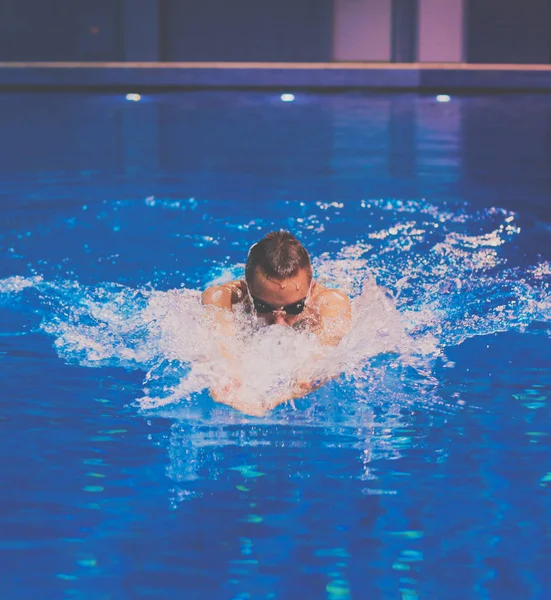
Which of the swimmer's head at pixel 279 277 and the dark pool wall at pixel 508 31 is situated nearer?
the swimmer's head at pixel 279 277

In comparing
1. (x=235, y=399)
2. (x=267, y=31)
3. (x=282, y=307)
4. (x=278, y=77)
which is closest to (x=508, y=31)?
(x=267, y=31)

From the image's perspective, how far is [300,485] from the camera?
2.78 meters

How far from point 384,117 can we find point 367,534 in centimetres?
857

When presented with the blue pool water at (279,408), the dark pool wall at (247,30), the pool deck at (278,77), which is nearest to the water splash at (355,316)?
the blue pool water at (279,408)

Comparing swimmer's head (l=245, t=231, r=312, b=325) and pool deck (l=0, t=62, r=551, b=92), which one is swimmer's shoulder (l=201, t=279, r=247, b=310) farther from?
pool deck (l=0, t=62, r=551, b=92)

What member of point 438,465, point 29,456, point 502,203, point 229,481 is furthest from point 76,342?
point 502,203

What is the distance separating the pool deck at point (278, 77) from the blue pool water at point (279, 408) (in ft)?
21.0

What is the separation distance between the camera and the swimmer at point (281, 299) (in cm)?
312

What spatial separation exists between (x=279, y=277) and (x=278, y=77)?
10.8m

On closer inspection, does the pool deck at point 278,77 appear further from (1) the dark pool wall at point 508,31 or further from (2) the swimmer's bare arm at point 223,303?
(2) the swimmer's bare arm at point 223,303

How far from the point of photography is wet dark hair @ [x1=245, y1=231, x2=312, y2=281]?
3100 mm

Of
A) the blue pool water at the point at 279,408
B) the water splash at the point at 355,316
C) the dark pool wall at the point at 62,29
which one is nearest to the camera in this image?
the blue pool water at the point at 279,408

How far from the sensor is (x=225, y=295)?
3615 mm

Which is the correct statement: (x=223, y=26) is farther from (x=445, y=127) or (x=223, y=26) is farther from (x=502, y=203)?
(x=502, y=203)
